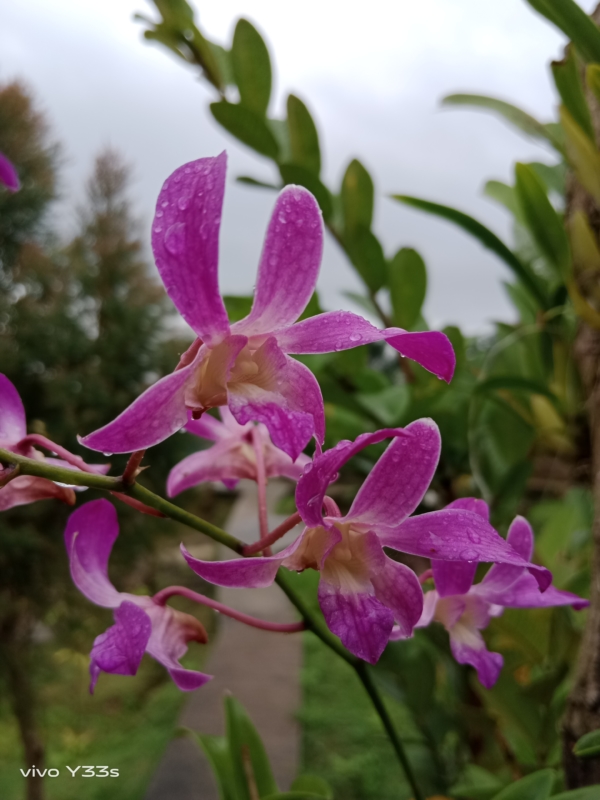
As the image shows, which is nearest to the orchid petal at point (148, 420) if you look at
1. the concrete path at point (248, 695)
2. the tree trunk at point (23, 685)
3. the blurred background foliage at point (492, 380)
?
the blurred background foliage at point (492, 380)

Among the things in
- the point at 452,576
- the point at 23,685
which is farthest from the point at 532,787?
the point at 23,685

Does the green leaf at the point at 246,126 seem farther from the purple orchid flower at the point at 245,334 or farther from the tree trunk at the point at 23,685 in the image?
the tree trunk at the point at 23,685

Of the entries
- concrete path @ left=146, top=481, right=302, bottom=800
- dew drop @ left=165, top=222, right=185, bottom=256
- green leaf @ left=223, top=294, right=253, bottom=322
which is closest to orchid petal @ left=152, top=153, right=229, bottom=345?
dew drop @ left=165, top=222, right=185, bottom=256

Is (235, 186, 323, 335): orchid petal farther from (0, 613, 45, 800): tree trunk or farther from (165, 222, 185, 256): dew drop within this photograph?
(0, 613, 45, 800): tree trunk

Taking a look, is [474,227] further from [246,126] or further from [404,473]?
[404,473]

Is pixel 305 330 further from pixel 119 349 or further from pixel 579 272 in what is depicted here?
pixel 119 349

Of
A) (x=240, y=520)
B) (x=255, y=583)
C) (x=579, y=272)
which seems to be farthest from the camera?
(x=240, y=520)

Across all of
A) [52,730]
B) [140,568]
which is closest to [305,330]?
[52,730]
